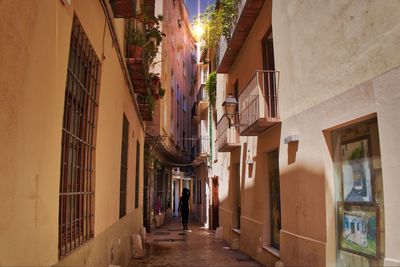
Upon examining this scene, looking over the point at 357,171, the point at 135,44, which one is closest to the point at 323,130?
the point at 357,171

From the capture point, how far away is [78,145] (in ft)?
16.2

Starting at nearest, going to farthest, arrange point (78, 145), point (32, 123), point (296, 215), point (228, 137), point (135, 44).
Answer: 1. point (32, 123)
2. point (78, 145)
3. point (296, 215)
4. point (135, 44)
5. point (228, 137)

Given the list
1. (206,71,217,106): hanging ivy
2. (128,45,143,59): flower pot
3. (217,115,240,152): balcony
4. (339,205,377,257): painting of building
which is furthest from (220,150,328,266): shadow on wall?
(206,71,217,106): hanging ivy

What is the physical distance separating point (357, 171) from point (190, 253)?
26.1 ft

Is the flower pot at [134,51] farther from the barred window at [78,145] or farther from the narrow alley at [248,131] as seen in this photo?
the barred window at [78,145]

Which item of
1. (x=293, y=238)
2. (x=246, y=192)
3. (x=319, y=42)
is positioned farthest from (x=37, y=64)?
(x=246, y=192)

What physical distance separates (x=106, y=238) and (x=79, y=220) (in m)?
1.79

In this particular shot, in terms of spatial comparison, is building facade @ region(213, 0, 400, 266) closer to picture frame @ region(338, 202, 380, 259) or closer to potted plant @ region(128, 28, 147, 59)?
picture frame @ region(338, 202, 380, 259)

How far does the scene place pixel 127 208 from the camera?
10.2m

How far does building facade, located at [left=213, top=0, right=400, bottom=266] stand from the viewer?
198 inches

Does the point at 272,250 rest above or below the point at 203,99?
below

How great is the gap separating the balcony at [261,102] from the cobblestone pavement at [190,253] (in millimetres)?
3521

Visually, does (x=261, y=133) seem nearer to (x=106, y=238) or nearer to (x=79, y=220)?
(x=106, y=238)

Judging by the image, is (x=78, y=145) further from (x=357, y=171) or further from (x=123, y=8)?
(x=357, y=171)
